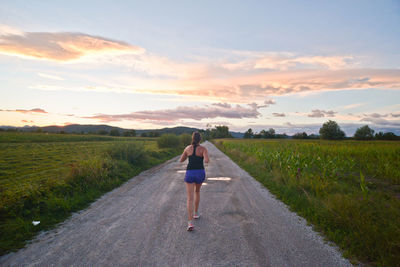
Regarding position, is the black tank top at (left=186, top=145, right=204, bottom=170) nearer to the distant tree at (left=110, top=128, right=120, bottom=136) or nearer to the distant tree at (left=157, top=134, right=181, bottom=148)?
the distant tree at (left=157, top=134, right=181, bottom=148)

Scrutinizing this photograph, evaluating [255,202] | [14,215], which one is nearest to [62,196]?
[14,215]


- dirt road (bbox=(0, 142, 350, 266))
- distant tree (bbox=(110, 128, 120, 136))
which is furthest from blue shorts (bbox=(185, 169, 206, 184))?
distant tree (bbox=(110, 128, 120, 136))

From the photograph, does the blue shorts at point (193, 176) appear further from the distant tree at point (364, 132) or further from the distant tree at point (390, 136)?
the distant tree at point (364, 132)

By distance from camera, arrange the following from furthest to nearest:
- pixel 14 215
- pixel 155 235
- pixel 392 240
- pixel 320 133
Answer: pixel 320 133 → pixel 14 215 → pixel 155 235 → pixel 392 240

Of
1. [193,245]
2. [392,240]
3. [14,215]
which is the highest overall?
[392,240]

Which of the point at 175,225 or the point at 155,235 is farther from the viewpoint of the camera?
the point at 175,225

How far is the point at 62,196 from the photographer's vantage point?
7652 millimetres

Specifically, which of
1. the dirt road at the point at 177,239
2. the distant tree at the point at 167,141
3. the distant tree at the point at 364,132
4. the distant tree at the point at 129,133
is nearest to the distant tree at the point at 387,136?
the distant tree at the point at 364,132

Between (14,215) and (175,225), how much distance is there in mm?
4536

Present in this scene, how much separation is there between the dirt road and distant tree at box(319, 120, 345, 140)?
314ft

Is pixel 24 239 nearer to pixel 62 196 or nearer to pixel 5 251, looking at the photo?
pixel 5 251

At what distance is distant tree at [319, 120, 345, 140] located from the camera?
87438 mm

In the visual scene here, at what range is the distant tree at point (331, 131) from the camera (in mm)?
87438

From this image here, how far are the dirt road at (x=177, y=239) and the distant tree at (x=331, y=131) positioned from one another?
9576 cm
